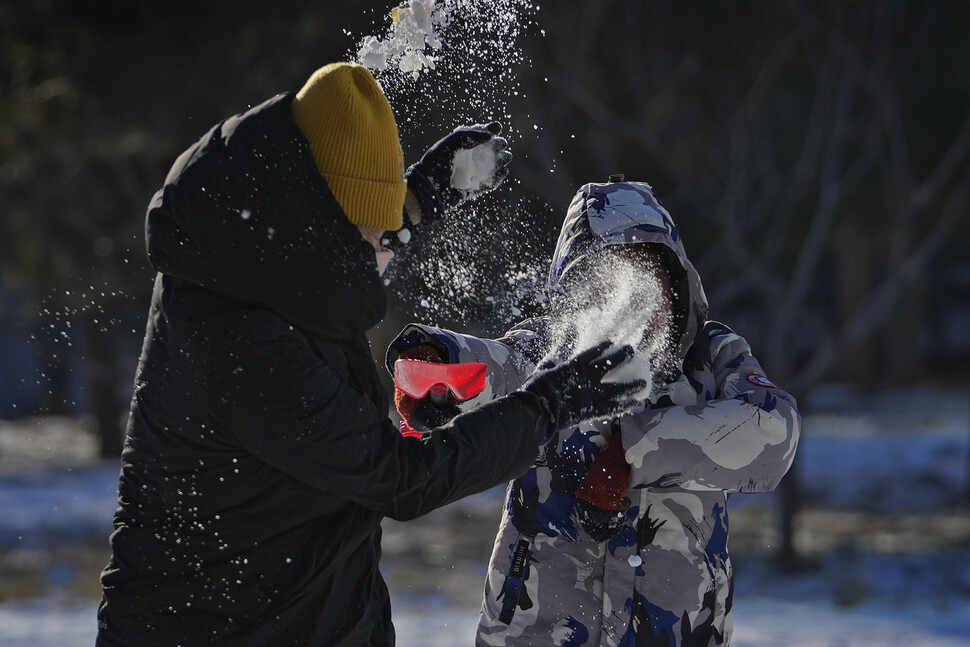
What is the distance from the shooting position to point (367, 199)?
158cm

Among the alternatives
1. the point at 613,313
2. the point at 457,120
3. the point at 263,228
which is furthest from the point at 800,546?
the point at 263,228

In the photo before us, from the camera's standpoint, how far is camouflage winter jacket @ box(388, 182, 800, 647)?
208cm

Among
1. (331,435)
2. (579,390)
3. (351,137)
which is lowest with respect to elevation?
(331,435)

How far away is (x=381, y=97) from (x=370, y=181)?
0.48ft

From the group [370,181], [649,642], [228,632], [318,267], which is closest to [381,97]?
[370,181]

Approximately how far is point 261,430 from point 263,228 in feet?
0.97

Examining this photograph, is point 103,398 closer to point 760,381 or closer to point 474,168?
point 474,168

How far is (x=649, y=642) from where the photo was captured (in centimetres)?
212

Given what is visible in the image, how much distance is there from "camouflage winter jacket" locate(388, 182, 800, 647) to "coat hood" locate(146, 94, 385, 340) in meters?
0.83

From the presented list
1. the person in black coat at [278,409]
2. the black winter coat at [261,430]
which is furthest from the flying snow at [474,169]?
the black winter coat at [261,430]

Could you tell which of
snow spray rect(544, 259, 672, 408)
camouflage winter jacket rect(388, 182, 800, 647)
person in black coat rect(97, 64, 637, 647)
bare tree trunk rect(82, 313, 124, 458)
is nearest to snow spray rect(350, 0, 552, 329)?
snow spray rect(544, 259, 672, 408)

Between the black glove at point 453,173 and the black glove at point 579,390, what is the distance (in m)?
0.64

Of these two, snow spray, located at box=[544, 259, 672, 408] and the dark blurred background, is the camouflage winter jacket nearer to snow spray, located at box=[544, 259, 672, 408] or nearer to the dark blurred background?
snow spray, located at box=[544, 259, 672, 408]

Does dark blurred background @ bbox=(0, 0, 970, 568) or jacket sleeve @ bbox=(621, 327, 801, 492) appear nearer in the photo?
jacket sleeve @ bbox=(621, 327, 801, 492)
